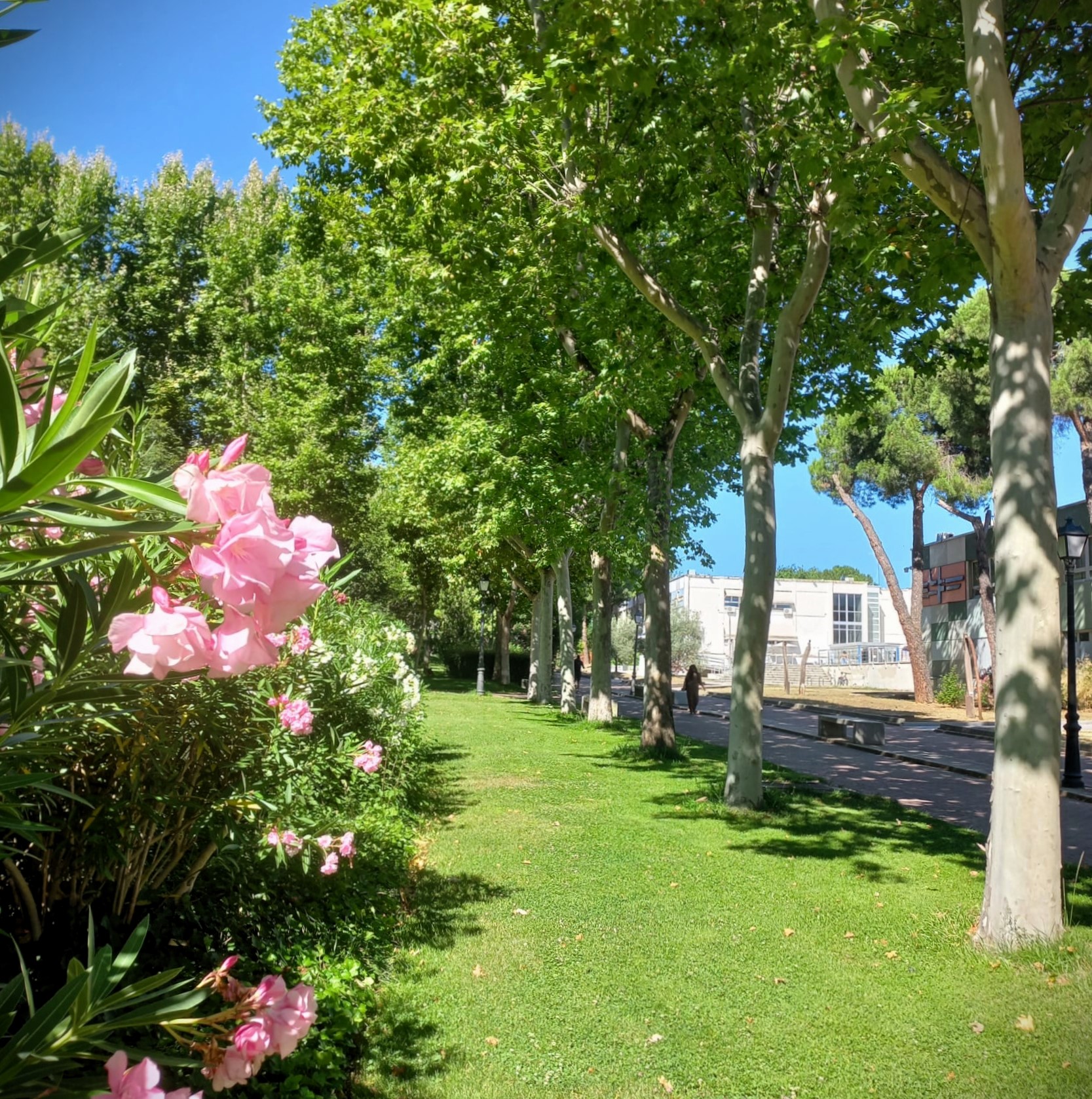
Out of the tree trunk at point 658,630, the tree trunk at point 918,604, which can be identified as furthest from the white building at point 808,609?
the tree trunk at point 658,630

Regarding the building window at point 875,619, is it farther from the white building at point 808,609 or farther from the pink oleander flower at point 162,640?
the pink oleander flower at point 162,640

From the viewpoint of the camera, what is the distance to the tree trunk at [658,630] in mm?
16156

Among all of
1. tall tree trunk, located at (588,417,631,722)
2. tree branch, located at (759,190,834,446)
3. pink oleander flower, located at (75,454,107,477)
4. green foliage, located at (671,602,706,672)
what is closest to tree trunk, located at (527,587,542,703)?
tall tree trunk, located at (588,417,631,722)

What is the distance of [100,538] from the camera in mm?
1375

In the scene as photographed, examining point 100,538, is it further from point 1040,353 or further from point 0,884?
point 1040,353

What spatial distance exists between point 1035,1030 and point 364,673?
542 centimetres

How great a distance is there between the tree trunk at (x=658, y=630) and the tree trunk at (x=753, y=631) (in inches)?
204

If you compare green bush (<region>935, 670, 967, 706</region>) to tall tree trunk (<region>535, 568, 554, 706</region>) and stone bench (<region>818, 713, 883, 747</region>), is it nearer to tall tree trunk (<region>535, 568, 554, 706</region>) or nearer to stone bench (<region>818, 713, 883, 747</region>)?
stone bench (<region>818, 713, 883, 747</region>)

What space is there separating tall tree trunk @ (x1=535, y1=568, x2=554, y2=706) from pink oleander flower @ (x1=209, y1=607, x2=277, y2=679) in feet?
87.7

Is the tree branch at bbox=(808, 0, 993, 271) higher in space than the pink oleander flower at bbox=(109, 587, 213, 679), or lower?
higher

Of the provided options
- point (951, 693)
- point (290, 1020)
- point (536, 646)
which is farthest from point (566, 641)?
point (290, 1020)

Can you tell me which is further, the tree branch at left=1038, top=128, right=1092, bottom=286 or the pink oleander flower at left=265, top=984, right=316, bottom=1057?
the tree branch at left=1038, top=128, right=1092, bottom=286

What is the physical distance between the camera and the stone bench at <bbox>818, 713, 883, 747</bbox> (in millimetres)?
19906

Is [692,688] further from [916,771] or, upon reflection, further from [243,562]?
[243,562]
